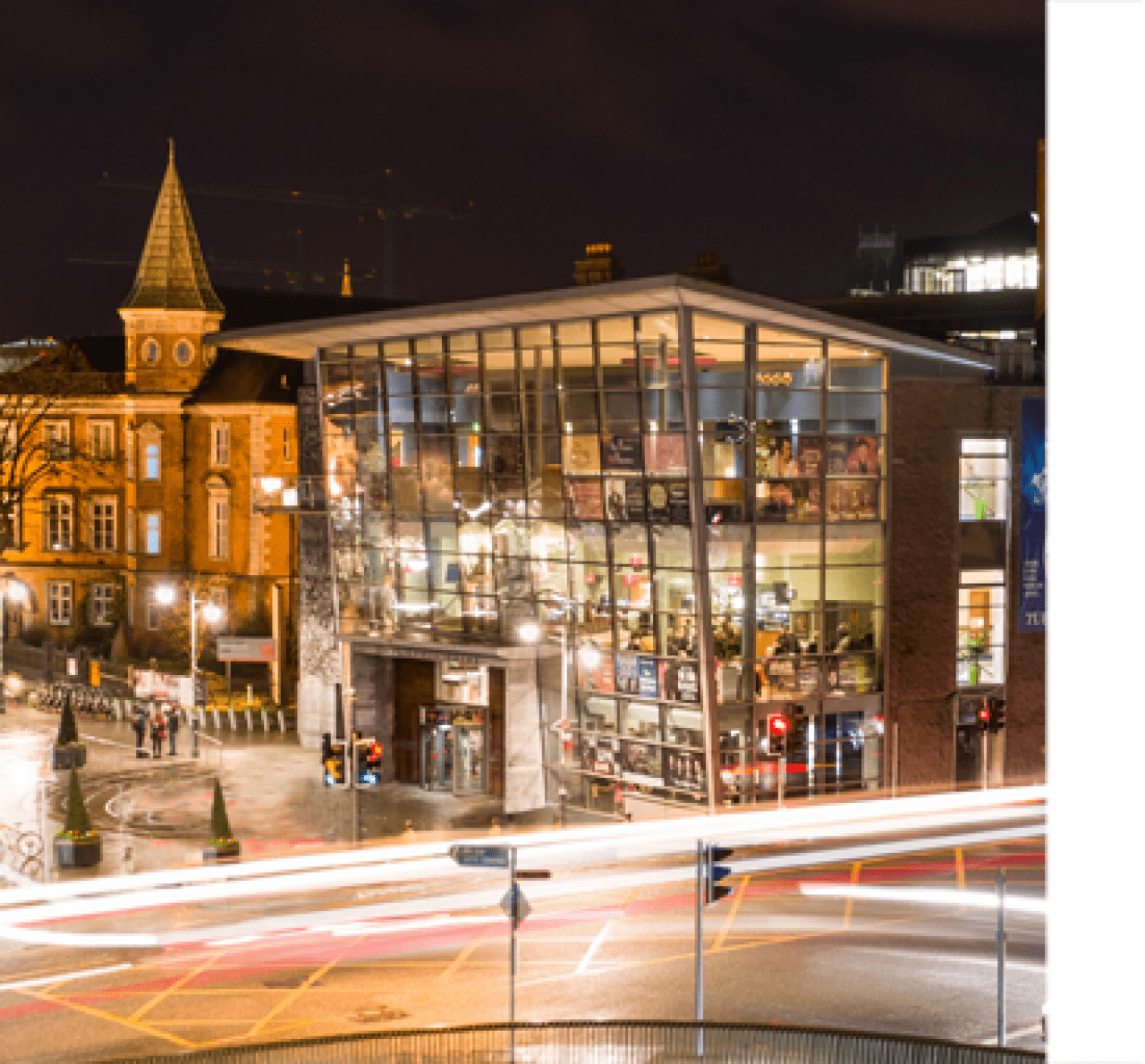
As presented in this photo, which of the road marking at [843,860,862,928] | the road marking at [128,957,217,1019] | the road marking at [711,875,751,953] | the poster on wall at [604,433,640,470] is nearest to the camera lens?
the road marking at [128,957,217,1019]

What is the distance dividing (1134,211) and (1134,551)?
58 cm

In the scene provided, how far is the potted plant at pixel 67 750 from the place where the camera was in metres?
38.1

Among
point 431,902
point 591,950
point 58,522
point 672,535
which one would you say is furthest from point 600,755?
point 58,522

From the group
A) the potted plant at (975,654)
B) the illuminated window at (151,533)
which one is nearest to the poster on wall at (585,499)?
the potted plant at (975,654)

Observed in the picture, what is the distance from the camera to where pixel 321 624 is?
148 feet

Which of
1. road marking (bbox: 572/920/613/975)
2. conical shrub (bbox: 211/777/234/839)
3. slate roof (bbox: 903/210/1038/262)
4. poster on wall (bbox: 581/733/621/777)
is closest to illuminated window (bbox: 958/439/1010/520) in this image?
poster on wall (bbox: 581/733/621/777)

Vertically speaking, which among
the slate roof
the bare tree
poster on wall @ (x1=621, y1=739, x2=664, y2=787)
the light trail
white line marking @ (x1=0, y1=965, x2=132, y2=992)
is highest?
the slate roof

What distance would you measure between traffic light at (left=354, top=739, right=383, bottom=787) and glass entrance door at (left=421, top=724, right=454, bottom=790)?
1004 cm

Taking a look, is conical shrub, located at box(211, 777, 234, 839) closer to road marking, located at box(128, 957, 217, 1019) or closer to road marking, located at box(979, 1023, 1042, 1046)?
road marking, located at box(128, 957, 217, 1019)

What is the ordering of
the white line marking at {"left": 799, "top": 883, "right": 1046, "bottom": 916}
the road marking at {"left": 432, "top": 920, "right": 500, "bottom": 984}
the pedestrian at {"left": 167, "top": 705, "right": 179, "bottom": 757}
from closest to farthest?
the road marking at {"left": 432, "top": 920, "right": 500, "bottom": 984}, the white line marking at {"left": 799, "top": 883, "right": 1046, "bottom": 916}, the pedestrian at {"left": 167, "top": 705, "right": 179, "bottom": 757}

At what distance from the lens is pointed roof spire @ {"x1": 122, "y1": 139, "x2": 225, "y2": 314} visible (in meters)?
64.9

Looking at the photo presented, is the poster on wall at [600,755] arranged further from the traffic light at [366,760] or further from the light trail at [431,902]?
the traffic light at [366,760]

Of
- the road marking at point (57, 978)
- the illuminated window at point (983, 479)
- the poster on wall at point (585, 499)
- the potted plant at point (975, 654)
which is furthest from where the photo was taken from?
the potted plant at point (975, 654)

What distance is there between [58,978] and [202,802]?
55.2ft
